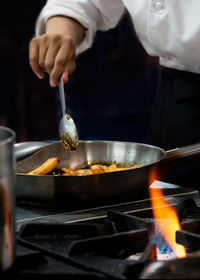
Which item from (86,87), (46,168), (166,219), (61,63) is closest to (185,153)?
(166,219)

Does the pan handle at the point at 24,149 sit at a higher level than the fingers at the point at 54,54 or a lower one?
lower

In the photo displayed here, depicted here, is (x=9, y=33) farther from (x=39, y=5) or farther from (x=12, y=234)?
(x=12, y=234)

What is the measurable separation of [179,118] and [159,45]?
31 centimetres

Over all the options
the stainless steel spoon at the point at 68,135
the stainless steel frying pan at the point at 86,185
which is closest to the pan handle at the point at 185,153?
the stainless steel frying pan at the point at 86,185

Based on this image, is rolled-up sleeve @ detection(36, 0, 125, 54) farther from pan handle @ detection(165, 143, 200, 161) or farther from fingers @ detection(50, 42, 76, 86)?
pan handle @ detection(165, 143, 200, 161)

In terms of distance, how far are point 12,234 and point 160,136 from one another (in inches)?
48.8

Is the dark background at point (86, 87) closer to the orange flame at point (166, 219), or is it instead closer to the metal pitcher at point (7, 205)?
the orange flame at point (166, 219)

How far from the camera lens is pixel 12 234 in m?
0.59

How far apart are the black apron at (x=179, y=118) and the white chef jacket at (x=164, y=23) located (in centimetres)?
8

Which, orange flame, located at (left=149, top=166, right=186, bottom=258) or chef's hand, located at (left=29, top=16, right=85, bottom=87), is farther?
chef's hand, located at (left=29, top=16, right=85, bottom=87)

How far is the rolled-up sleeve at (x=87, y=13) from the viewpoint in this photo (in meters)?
1.60

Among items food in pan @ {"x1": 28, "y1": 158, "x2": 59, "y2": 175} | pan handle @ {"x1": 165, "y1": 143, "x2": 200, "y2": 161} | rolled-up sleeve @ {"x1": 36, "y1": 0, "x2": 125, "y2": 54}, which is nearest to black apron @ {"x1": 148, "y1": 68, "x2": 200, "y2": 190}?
rolled-up sleeve @ {"x1": 36, "y1": 0, "x2": 125, "y2": 54}

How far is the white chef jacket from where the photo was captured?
1370 millimetres

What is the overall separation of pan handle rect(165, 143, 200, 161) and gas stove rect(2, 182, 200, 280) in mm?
200
